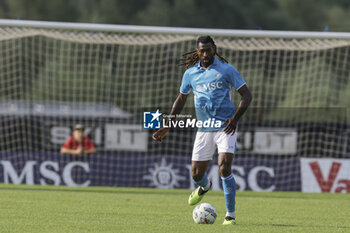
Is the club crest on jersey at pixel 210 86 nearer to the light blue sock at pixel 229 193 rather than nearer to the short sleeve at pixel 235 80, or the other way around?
the short sleeve at pixel 235 80

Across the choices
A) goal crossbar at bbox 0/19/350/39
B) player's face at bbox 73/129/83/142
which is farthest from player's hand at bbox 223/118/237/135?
player's face at bbox 73/129/83/142

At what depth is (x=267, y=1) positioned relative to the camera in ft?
173

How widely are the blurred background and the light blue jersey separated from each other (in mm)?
34636

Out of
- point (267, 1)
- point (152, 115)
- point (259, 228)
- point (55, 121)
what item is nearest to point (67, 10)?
point (267, 1)

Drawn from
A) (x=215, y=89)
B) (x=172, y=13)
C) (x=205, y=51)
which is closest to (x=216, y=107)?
(x=215, y=89)

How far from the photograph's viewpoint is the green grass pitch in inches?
315

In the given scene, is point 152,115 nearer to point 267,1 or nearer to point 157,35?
point 157,35

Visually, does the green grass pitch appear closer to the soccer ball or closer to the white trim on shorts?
the soccer ball

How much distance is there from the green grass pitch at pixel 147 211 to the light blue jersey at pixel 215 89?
4.47 ft

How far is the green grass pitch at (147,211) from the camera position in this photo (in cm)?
801

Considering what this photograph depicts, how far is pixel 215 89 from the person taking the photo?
8.67 m

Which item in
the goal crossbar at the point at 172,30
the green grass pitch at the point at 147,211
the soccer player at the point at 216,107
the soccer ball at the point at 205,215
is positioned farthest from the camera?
the goal crossbar at the point at 172,30

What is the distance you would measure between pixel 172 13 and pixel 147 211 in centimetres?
3520

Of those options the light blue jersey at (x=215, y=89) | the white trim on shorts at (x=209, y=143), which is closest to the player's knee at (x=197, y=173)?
the white trim on shorts at (x=209, y=143)
